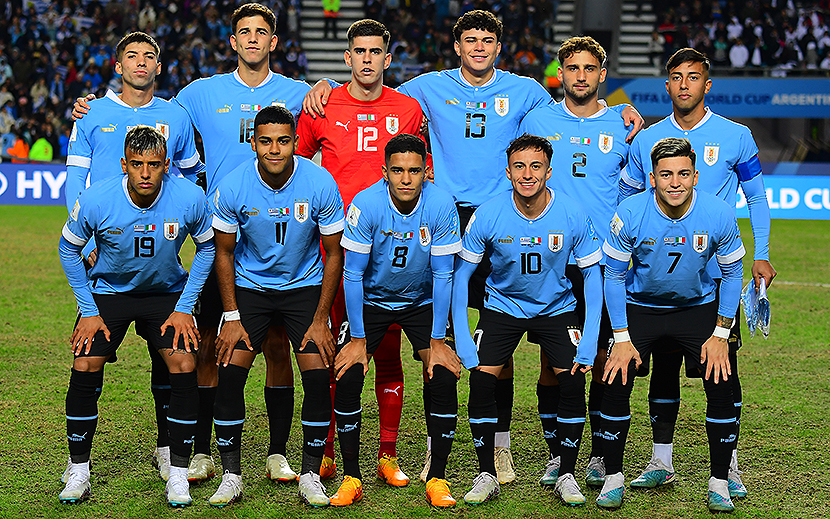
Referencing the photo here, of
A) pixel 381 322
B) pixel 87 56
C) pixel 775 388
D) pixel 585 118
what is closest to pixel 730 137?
pixel 585 118

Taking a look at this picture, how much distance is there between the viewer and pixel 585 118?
5.13 metres

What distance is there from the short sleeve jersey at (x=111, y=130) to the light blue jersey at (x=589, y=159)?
2.19m

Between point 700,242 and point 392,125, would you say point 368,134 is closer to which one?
point 392,125

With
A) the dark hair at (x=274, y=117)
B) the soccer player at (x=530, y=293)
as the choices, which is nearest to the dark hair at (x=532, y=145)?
the soccer player at (x=530, y=293)

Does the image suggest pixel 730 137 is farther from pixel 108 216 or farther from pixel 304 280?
pixel 108 216

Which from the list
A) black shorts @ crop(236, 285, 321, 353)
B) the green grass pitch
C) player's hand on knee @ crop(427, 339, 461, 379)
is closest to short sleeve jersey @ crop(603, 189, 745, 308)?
player's hand on knee @ crop(427, 339, 461, 379)

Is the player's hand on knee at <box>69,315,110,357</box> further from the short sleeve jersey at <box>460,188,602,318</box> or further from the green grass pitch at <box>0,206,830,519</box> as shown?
the short sleeve jersey at <box>460,188,602,318</box>

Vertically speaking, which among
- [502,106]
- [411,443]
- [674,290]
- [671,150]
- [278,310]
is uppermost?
[502,106]

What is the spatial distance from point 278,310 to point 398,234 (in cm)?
78

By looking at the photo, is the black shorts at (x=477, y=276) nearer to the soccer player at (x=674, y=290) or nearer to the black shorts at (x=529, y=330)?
the black shorts at (x=529, y=330)

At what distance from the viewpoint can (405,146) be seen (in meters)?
4.63

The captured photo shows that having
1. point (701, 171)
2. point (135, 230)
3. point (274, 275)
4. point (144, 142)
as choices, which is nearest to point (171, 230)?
point (135, 230)

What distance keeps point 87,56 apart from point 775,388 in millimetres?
21884

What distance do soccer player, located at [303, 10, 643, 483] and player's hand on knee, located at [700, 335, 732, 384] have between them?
115cm
